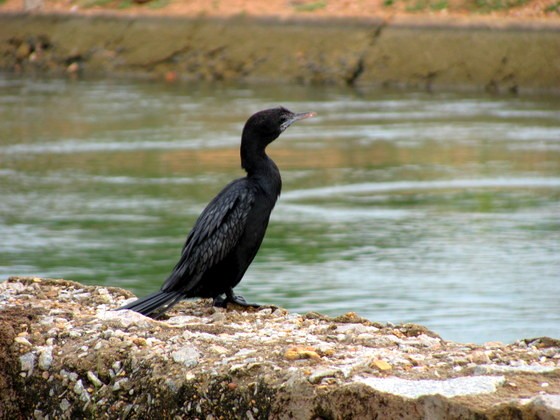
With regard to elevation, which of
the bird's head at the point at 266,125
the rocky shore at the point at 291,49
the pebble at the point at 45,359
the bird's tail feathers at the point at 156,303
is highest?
the rocky shore at the point at 291,49

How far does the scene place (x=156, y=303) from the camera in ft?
16.2

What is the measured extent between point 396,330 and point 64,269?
12.7 feet

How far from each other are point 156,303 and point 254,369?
1047 mm

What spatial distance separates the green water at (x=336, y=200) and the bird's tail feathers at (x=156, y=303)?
2.00 meters

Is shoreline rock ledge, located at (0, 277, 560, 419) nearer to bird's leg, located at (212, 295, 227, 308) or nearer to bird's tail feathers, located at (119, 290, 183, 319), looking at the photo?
bird's tail feathers, located at (119, 290, 183, 319)

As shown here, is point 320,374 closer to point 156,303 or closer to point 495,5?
point 156,303

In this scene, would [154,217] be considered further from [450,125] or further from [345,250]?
[450,125]

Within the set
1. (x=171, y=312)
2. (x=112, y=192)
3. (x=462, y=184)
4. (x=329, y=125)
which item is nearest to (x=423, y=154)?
(x=462, y=184)

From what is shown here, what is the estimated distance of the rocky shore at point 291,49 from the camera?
18172mm

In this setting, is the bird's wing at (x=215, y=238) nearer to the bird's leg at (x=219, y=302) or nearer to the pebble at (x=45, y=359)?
the bird's leg at (x=219, y=302)

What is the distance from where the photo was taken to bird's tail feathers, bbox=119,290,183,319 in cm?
488

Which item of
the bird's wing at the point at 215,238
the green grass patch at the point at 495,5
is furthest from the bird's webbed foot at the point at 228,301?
the green grass patch at the point at 495,5

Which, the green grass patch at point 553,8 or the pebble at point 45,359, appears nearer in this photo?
the pebble at point 45,359

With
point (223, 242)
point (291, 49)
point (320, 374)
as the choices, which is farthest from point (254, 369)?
point (291, 49)
